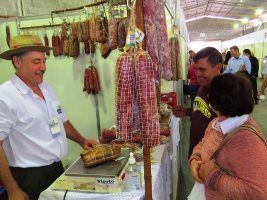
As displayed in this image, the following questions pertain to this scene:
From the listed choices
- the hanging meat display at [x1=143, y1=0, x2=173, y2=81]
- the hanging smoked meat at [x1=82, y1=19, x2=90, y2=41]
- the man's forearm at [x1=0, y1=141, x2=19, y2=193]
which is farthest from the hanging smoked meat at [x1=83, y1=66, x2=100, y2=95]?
the hanging meat display at [x1=143, y1=0, x2=173, y2=81]

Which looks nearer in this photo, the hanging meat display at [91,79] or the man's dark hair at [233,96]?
the man's dark hair at [233,96]

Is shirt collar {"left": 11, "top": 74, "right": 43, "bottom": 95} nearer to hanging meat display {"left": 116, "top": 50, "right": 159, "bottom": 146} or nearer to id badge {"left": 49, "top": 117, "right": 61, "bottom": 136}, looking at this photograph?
id badge {"left": 49, "top": 117, "right": 61, "bottom": 136}

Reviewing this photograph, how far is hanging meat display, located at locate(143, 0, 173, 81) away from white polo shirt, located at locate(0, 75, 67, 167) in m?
1.05

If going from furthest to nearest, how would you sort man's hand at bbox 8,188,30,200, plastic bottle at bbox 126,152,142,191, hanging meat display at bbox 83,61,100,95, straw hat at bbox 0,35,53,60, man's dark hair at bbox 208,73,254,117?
hanging meat display at bbox 83,61,100,95, straw hat at bbox 0,35,53,60, man's hand at bbox 8,188,30,200, plastic bottle at bbox 126,152,142,191, man's dark hair at bbox 208,73,254,117

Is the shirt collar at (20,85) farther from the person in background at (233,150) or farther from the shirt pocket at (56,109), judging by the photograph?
the person in background at (233,150)

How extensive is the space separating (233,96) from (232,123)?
15 cm

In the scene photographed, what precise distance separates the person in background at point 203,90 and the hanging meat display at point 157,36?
0.42m

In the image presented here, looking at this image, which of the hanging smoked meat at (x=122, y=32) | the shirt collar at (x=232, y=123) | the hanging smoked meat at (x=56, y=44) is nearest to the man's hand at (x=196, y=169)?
the shirt collar at (x=232, y=123)

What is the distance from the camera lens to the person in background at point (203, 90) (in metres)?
1.98

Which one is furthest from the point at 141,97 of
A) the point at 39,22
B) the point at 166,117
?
the point at 39,22

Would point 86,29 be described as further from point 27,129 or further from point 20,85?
point 27,129

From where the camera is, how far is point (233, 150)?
1371 mm

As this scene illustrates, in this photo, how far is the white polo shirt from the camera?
6.67 feet

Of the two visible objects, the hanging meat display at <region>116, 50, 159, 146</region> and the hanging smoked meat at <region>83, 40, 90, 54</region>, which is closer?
the hanging meat display at <region>116, 50, 159, 146</region>
